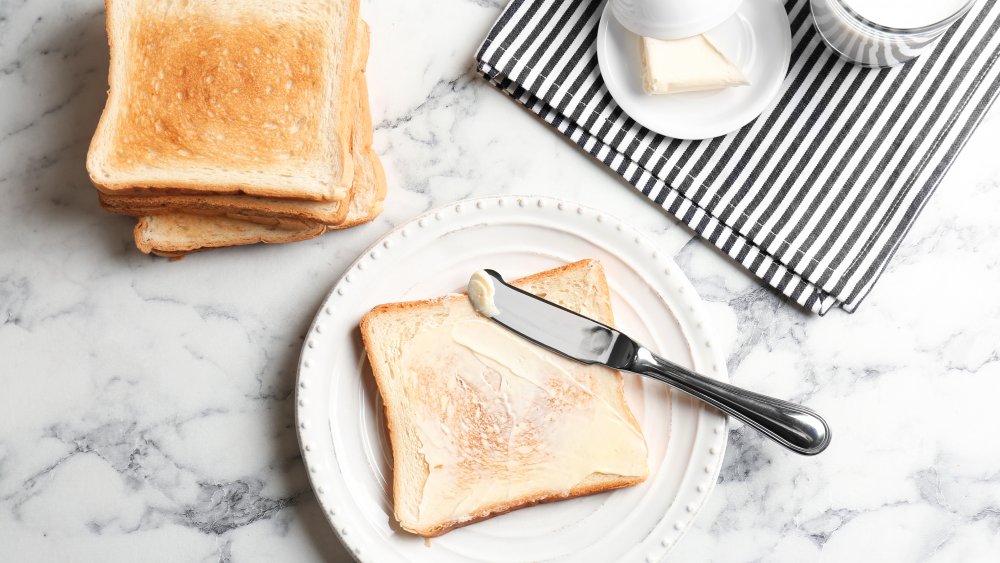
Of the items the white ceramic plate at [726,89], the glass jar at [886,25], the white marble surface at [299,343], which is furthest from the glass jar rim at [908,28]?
the white marble surface at [299,343]

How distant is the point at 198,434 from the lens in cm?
147

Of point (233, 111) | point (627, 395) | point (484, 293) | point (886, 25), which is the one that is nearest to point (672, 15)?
point (886, 25)

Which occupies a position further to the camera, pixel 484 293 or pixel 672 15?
pixel 484 293

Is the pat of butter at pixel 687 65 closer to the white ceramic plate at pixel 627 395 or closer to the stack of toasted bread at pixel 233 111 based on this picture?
the white ceramic plate at pixel 627 395

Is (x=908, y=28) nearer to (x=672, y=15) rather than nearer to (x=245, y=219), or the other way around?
(x=672, y=15)

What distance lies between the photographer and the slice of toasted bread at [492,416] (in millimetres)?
1322

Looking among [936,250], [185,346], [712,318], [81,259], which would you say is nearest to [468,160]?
[712,318]

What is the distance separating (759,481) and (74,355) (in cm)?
138

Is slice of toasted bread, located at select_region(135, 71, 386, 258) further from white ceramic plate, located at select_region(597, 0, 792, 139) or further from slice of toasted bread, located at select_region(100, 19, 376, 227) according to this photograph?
white ceramic plate, located at select_region(597, 0, 792, 139)

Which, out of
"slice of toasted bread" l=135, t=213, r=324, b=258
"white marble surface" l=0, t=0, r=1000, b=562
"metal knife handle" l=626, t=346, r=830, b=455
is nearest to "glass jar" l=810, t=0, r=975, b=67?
"white marble surface" l=0, t=0, r=1000, b=562

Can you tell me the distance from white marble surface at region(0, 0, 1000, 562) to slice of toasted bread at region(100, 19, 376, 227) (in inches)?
2.5

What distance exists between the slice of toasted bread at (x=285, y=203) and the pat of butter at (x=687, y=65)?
53 cm

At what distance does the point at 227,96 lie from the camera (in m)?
1.33

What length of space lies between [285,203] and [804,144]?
0.95m
